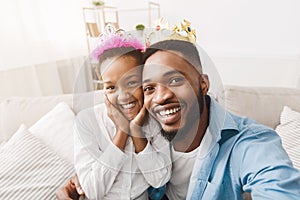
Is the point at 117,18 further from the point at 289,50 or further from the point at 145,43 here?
the point at 145,43

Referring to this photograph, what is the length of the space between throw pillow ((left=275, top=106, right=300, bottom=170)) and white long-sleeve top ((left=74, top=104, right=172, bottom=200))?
0.60 meters

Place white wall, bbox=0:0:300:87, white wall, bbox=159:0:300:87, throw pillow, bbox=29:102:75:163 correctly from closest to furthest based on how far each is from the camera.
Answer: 1. throw pillow, bbox=29:102:75:163
2. white wall, bbox=0:0:300:87
3. white wall, bbox=159:0:300:87

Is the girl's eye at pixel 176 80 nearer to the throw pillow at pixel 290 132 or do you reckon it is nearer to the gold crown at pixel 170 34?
the gold crown at pixel 170 34

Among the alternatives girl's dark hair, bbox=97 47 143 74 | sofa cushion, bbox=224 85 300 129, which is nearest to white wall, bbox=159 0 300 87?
sofa cushion, bbox=224 85 300 129

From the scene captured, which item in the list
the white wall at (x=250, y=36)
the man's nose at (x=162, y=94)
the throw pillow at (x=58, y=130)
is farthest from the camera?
the white wall at (x=250, y=36)

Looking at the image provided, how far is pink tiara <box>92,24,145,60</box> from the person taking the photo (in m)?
0.51

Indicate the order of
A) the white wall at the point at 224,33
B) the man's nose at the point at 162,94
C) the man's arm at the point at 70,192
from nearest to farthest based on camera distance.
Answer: the man's nose at the point at 162,94 < the man's arm at the point at 70,192 < the white wall at the point at 224,33

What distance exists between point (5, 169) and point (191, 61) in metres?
0.82

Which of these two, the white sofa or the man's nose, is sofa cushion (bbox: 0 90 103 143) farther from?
the man's nose

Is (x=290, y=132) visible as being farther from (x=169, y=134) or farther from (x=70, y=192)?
(x=70, y=192)

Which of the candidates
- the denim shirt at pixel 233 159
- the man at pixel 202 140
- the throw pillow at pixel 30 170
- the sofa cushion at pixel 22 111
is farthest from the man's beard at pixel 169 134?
the sofa cushion at pixel 22 111

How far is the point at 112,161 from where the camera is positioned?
0.55 meters

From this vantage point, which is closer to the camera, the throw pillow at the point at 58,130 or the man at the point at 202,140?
the man at the point at 202,140

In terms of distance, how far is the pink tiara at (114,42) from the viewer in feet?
1.66
